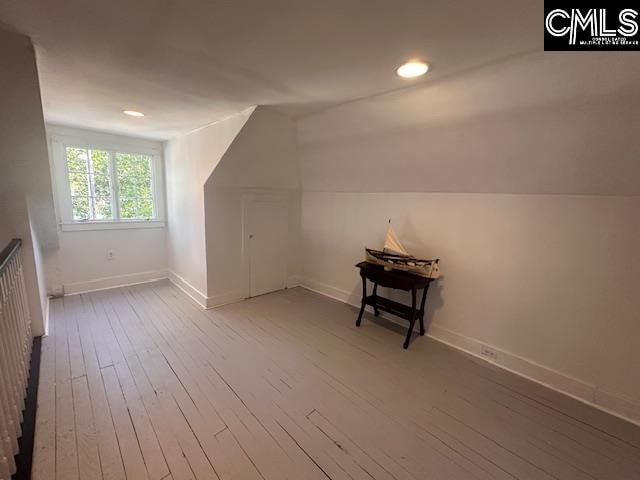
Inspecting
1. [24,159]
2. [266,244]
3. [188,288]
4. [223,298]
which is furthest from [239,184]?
[24,159]

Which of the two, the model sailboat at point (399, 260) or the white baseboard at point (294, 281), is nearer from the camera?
the model sailboat at point (399, 260)

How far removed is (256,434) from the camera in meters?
1.60

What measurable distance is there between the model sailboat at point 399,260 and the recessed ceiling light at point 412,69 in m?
1.46

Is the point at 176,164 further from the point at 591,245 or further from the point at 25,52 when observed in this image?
the point at 591,245

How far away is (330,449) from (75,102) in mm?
3401

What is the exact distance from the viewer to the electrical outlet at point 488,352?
92.1 inches

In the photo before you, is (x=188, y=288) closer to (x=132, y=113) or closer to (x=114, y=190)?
(x=114, y=190)

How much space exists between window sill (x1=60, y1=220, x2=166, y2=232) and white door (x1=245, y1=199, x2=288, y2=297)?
1.76 meters

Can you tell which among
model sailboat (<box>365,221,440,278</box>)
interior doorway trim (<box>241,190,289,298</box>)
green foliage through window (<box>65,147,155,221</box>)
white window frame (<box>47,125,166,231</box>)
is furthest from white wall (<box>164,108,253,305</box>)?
model sailboat (<box>365,221,440,278</box>)

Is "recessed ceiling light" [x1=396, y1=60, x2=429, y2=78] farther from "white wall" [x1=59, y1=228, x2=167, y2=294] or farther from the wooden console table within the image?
"white wall" [x1=59, y1=228, x2=167, y2=294]

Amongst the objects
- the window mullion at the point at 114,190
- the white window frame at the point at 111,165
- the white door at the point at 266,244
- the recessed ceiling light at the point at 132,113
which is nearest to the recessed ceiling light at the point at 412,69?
the white door at the point at 266,244

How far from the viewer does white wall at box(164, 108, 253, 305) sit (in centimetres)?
293

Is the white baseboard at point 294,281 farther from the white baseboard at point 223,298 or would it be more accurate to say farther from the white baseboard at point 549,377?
the white baseboard at point 549,377

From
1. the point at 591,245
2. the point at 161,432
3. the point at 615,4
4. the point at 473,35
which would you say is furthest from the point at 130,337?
the point at 615,4
